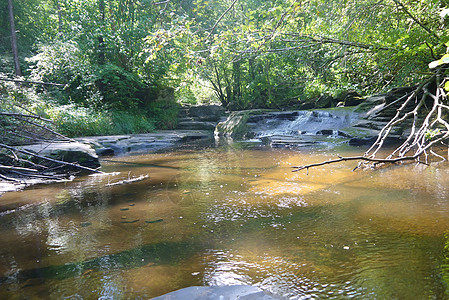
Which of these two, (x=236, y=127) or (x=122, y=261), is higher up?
(x=236, y=127)

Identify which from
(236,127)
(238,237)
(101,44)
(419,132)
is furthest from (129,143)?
(419,132)

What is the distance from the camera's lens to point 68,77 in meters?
14.1

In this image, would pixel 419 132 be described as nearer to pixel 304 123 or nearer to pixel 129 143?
pixel 304 123

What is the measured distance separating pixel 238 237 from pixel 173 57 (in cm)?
1377

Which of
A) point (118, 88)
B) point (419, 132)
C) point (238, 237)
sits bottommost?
point (238, 237)

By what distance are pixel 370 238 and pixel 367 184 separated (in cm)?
197

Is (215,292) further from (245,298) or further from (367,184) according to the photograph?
(367,184)

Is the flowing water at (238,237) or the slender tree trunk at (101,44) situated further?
the slender tree trunk at (101,44)

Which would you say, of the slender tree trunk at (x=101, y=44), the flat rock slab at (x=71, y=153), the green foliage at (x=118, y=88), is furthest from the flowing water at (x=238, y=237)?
the slender tree trunk at (x=101, y=44)

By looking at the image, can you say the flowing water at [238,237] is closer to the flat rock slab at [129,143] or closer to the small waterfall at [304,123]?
the flat rock slab at [129,143]

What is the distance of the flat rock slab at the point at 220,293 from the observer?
170cm

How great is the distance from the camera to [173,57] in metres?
15.0

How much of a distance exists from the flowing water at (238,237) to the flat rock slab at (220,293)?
14cm

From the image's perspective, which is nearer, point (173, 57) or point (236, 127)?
point (236, 127)
